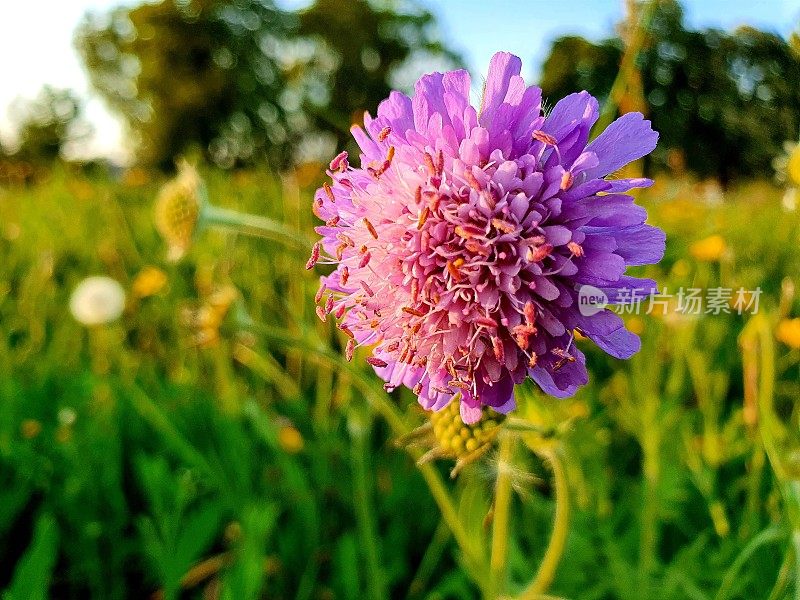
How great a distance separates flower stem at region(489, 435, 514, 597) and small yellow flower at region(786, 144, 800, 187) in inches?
16.1

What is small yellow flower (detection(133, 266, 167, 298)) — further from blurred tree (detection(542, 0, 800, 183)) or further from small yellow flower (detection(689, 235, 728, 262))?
small yellow flower (detection(689, 235, 728, 262))

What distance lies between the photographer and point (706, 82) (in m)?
1.17

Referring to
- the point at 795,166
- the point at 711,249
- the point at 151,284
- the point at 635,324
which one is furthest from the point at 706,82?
the point at 151,284

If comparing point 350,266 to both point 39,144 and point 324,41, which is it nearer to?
point 39,144

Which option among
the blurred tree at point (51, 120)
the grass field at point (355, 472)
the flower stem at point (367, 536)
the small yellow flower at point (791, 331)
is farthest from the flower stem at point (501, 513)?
the blurred tree at point (51, 120)

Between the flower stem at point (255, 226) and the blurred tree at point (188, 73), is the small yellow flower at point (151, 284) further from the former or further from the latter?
the blurred tree at point (188, 73)

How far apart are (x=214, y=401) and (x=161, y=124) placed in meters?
15.4

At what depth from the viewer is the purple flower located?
15.8 inches

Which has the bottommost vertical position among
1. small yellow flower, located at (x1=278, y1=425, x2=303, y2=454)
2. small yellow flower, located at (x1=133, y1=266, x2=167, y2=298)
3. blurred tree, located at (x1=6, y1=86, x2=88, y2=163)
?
small yellow flower, located at (x1=278, y1=425, x2=303, y2=454)

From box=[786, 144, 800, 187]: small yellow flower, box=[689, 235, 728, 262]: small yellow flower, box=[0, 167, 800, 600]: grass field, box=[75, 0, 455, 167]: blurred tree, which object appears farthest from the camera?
box=[75, 0, 455, 167]: blurred tree

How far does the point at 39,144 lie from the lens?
9.45 m

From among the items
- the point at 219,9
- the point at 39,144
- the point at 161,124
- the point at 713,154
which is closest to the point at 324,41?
the point at 219,9

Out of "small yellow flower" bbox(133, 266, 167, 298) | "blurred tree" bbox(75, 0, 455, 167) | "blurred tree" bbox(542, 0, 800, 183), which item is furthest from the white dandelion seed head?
"blurred tree" bbox(75, 0, 455, 167)

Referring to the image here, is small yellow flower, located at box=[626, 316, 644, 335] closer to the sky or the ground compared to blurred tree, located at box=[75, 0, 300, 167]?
closer to the ground
